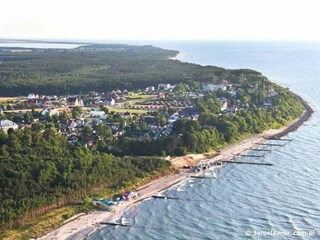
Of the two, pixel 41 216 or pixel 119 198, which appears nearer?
pixel 41 216

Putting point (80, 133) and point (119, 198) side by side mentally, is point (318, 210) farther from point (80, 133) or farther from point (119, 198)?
point (80, 133)

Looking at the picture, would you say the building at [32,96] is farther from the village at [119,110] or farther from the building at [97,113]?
the building at [97,113]

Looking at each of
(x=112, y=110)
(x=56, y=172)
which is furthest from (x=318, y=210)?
(x=112, y=110)

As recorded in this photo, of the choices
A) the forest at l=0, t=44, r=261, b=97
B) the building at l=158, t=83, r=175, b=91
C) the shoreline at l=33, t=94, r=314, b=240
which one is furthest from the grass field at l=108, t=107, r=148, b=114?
the forest at l=0, t=44, r=261, b=97

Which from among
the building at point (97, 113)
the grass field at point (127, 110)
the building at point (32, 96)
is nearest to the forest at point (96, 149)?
the building at point (32, 96)

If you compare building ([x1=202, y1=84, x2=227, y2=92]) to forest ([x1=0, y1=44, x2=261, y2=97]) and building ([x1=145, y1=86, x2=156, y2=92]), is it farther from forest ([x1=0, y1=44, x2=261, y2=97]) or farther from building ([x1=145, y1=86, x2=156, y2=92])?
building ([x1=145, y1=86, x2=156, y2=92])

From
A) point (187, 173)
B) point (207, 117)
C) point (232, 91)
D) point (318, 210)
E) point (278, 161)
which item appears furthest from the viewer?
point (232, 91)

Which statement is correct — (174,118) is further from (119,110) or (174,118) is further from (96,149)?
(96,149)
